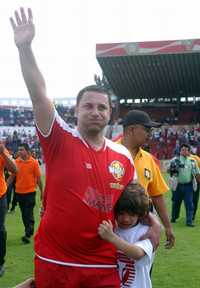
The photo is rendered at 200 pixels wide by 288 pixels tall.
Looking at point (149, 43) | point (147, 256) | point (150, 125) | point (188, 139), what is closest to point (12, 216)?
point (150, 125)

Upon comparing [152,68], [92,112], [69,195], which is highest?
[152,68]

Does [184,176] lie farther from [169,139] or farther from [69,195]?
[169,139]

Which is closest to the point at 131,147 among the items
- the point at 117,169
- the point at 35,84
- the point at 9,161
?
the point at 117,169

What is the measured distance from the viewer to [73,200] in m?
3.22

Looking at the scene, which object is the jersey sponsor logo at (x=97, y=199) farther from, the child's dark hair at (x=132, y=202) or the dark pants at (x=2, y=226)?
the dark pants at (x=2, y=226)

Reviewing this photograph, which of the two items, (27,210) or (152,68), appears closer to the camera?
(27,210)

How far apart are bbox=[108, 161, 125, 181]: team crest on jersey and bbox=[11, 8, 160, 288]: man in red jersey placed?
10 mm

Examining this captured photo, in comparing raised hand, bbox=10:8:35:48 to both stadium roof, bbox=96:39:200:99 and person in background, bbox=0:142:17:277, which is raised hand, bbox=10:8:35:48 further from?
stadium roof, bbox=96:39:200:99

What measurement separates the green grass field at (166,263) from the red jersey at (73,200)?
3878 mm

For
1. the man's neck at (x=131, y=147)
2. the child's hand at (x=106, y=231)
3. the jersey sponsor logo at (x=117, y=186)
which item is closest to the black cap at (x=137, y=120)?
the man's neck at (x=131, y=147)

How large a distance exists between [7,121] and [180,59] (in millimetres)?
15878

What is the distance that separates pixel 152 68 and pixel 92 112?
41.7 m

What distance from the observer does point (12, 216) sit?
14.6 metres

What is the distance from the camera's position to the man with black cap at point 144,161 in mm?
5043
